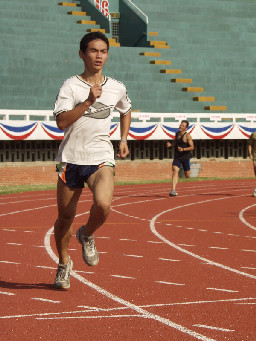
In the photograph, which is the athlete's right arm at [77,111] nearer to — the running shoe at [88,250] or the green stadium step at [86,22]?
the running shoe at [88,250]

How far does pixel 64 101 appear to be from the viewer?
684 centimetres

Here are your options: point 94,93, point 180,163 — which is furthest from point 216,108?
point 94,93

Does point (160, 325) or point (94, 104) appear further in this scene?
point (94, 104)

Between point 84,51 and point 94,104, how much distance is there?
1.56 feet

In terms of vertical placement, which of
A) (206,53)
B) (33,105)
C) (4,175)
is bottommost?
(4,175)

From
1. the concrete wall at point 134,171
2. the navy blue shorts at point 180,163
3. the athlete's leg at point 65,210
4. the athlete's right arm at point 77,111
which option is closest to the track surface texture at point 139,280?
the athlete's leg at point 65,210

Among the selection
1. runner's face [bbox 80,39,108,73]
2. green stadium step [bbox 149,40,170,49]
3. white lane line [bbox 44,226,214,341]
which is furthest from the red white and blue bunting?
runner's face [bbox 80,39,108,73]

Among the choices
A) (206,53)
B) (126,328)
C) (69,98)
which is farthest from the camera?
(206,53)

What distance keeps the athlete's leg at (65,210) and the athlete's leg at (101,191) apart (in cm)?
19

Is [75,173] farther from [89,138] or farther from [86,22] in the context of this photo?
[86,22]

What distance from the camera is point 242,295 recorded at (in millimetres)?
7105

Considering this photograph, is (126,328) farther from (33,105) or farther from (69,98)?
(33,105)

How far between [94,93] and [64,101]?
18.6 inches

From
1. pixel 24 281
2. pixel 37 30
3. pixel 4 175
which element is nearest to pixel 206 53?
pixel 37 30
